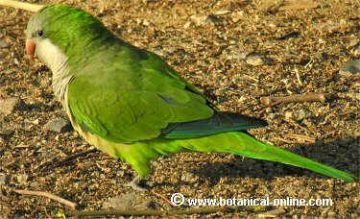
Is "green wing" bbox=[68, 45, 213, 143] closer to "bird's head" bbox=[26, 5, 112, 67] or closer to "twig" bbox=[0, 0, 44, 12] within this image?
"bird's head" bbox=[26, 5, 112, 67]

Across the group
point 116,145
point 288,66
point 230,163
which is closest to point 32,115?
point 116,145

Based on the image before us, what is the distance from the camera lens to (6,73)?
6855 millimetres

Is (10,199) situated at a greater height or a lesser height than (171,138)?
lesser

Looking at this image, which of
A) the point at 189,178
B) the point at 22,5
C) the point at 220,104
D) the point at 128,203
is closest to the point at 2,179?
the point at 128,203

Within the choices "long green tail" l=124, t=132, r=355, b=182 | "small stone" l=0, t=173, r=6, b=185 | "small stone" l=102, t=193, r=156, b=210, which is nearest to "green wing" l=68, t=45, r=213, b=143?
"long green tail" l=124, t=132, r=355, b=182

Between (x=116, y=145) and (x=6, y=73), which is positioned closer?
(x=116, y=145)

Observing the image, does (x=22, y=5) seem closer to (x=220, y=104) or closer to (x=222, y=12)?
(x=222, y=12)

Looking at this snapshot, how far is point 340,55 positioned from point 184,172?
6.28ft

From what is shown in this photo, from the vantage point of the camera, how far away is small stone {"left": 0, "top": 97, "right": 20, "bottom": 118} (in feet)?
20.8

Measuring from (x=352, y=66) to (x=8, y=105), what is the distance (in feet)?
8.91

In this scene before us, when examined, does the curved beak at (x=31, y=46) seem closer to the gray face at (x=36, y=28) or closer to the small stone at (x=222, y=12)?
the gray face at (x=36, y=28)

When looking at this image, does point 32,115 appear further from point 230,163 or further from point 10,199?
point 230,163

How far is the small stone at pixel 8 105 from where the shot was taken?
20.8 feet

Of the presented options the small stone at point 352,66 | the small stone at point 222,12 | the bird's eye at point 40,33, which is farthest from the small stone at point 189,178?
the small stone at point 222,12
